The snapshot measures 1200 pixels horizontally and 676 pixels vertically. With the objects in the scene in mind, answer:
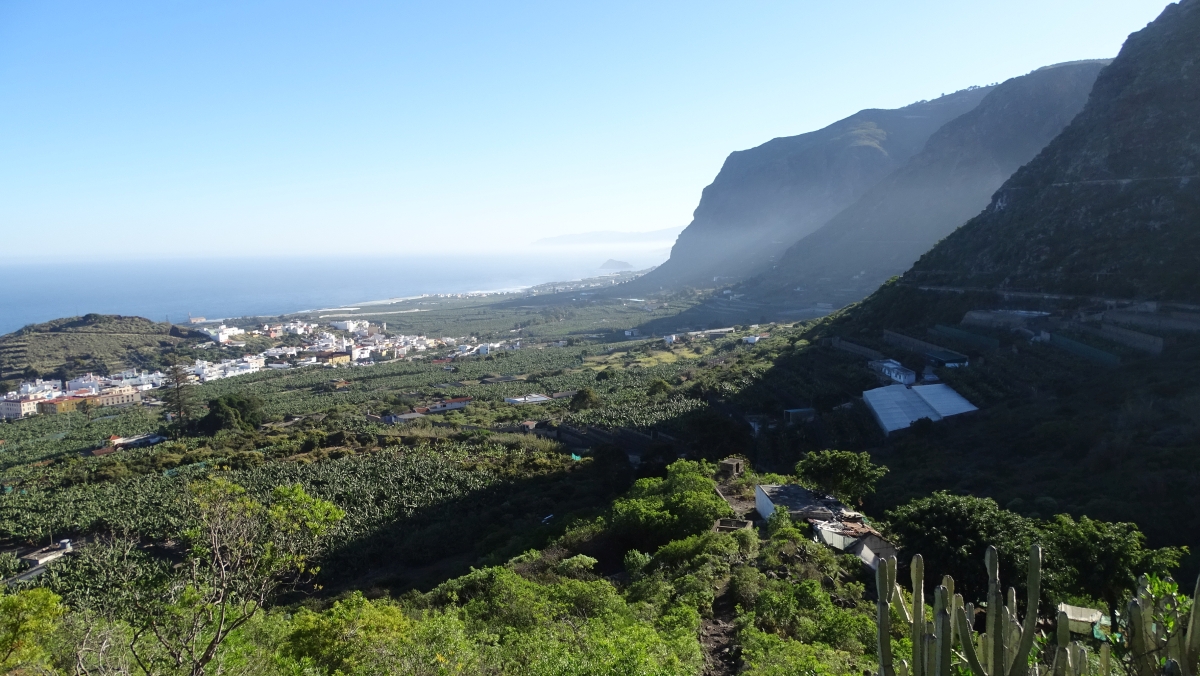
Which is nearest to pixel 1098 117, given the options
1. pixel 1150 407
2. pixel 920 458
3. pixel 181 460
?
pixel 1150 407

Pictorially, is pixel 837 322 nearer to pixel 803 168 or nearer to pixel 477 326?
pixel 477 326

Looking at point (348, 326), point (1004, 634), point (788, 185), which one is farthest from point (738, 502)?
point (788, 185)

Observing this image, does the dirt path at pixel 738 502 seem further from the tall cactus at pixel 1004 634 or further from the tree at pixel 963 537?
the tall cactus at pixel 1004 634

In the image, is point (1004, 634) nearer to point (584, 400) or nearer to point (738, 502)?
point (738, 502)

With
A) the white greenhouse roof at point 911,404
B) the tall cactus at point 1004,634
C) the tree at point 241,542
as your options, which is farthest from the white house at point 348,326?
the tall cactus at point 1004,634

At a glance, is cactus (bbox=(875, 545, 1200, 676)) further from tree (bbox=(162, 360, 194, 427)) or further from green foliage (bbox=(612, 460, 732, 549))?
tree (bbox=(162, 360, 194, 427))

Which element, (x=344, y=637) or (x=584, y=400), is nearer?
(x=344, y=637)
